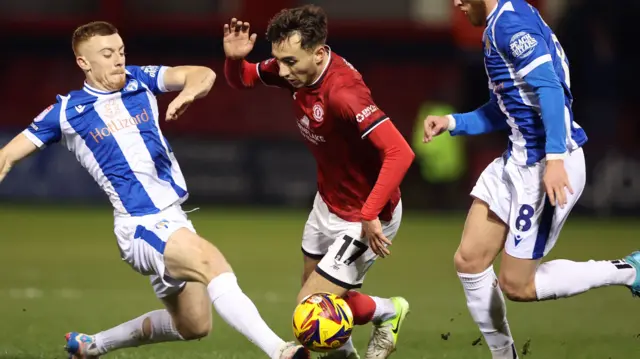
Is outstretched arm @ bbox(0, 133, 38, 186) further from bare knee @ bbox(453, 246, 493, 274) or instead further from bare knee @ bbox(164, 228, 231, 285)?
bare knee @ bbox(453, 246, 493, 274)

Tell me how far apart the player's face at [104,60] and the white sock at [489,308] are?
221 cm

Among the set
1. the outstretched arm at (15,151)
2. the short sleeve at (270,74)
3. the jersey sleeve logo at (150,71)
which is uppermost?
the jersey sleeve logo at (150,71)

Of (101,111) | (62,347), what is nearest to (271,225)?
(62,347)

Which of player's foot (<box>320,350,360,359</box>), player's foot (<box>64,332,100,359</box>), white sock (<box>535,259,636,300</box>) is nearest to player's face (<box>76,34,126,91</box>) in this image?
player's foot (<box>64,332,100,359</box>)

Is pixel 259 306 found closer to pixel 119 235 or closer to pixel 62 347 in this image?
pixel 62 347

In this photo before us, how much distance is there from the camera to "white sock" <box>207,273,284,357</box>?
5012 millimetres

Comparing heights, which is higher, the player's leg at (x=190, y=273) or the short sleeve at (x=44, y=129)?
the short sleeve at (x=44, y=129)

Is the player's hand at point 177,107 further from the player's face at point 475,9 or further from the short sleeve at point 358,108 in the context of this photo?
the player's face at point 475,9

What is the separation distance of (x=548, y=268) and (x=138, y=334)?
239cm

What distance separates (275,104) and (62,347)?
15433 millimetres

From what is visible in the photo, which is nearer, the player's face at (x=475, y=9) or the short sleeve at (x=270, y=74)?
the player's face at (x=475, y=9)

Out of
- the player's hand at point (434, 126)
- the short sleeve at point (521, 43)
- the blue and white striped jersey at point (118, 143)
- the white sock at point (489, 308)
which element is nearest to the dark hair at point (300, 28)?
the player's hand at point (434, 126)

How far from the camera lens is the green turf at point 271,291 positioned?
707cm

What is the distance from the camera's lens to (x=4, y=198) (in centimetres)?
1830
